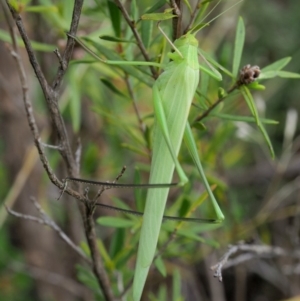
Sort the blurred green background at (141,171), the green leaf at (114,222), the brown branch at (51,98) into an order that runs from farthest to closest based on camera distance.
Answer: the blurred green background at (141,171)
the green leaf at (114,222)
the brown branch at (51,98)

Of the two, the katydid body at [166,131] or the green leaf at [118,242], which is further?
the green leaf at [118,242]

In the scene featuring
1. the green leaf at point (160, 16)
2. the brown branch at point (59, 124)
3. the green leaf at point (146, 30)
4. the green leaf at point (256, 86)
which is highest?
the green leaf at point (146, 30)

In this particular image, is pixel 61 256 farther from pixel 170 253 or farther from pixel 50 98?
pixel 50 98

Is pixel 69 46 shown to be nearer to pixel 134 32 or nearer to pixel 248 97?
pixel 134 32

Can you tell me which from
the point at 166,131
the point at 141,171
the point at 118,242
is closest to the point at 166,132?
the point at 166,131

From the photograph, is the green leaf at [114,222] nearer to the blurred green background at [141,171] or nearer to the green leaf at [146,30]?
the blurred green background at [141,171]

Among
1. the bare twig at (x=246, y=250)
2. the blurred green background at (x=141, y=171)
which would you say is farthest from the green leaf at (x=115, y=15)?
the bare twig at (x=246, y=250)

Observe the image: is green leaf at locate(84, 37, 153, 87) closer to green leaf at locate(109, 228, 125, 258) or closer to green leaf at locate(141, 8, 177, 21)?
green leaf at locate(141, 8, 177, 21)
